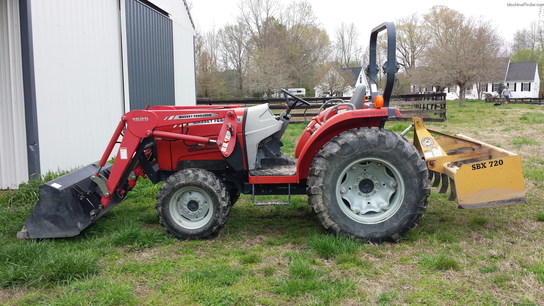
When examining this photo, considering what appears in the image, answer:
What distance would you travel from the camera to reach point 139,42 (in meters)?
11.4

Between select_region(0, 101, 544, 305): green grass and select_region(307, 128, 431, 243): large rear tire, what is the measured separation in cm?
18

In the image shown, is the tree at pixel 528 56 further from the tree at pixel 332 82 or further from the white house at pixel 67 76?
the white house at pixel 67 76

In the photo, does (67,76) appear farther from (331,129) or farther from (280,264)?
(280,264)

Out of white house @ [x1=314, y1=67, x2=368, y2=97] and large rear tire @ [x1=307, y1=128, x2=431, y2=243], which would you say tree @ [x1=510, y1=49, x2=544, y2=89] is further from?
large rear tire @ [x1=307, y1=128, x2=431, y2=243]

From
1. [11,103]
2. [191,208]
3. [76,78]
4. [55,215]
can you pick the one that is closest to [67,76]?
[76,78]

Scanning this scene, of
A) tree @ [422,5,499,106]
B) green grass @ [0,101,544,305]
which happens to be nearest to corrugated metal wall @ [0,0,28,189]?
green grass @ [0,101,544,305]

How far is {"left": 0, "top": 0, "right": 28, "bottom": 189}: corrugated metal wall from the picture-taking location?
7086 mm

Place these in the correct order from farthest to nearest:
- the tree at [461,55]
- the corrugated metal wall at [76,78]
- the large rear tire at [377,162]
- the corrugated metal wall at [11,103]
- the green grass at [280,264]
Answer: the tree at [461,55] < the corrugated metal wall at [76,78] < the corrugated metal wall at [11,103] < the large rear tire at [377,162] < the green grass at [280,264]

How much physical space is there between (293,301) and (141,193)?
4184mm

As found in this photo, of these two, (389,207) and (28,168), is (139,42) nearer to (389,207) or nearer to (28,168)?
(28,168)

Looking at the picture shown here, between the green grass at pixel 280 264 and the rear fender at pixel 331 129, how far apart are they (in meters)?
0.75

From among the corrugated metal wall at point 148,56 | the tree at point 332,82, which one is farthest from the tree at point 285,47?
the corrugated metal wall at point 148,56

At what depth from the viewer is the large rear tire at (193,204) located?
15.9 feet

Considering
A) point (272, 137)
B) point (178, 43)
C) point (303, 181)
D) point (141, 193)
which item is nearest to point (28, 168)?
point (141, 193)
